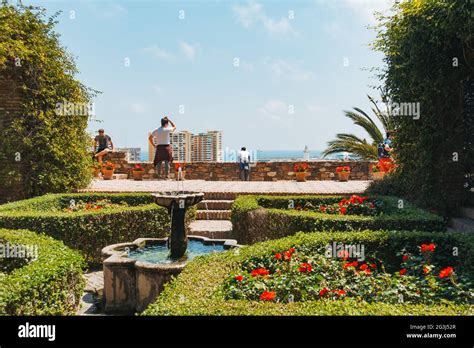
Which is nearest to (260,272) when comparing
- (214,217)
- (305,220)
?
(305,220)

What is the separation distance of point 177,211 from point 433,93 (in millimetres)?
5944

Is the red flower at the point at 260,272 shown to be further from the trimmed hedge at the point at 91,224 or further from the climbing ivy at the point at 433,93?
the climbing ivy at the point at 433,93

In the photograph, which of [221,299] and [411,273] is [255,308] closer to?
[221,299]

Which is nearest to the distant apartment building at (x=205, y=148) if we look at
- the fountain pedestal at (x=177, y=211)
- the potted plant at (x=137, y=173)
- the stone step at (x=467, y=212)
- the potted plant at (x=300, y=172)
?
the potted plant at (x=137, y=173)

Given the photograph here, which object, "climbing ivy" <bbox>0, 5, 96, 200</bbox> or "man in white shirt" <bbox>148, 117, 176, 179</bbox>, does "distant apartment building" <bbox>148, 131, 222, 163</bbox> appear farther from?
"climbing ivy" <bbox>0, 5, 96, 200</bbox>

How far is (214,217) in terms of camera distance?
425 inches

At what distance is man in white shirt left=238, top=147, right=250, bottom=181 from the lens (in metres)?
17.3

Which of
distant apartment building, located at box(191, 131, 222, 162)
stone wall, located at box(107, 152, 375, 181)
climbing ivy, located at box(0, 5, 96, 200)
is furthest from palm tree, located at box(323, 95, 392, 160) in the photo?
climbing ivy, located at box(0, 5, 96, 200)

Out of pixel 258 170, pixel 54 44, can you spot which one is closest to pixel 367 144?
pixel 258 170

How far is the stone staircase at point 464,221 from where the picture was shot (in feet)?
24.7

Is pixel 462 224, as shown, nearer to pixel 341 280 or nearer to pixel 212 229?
pixel 341 280

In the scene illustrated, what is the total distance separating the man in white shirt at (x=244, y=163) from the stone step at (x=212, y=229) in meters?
7.35
